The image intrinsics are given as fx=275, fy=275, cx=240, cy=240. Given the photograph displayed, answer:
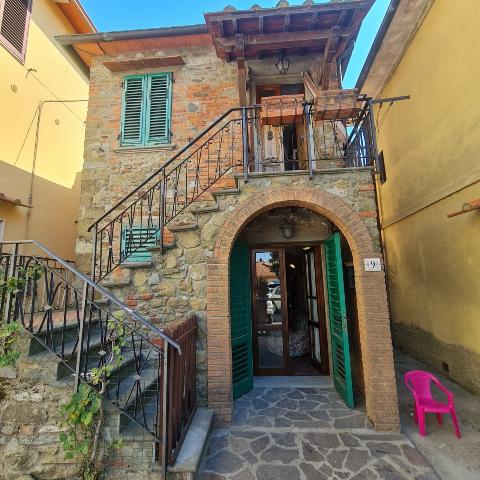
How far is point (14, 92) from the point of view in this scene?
6.30m

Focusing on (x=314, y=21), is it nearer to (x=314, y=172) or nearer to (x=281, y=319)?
(x=314, y=172)

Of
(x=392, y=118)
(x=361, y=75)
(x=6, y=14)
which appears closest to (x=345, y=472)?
(x=392, y=118)

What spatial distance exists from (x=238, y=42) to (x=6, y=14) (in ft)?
17.9

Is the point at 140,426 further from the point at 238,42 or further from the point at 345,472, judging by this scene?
the point at 238,42

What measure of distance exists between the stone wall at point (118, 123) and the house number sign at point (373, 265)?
14.4ft

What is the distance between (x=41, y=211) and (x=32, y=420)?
18.0 ft

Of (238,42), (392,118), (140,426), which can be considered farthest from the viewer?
(392,118)

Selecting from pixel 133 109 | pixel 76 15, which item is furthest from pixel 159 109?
pixel 76 15

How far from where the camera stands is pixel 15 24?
21.0 feet

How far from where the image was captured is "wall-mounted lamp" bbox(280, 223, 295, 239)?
17.9 feet

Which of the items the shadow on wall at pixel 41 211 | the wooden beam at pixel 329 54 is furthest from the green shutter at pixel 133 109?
the wooden beam at pixel 329 54

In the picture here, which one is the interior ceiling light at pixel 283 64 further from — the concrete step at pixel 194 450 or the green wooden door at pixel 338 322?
the concrete step at pixel 194 450

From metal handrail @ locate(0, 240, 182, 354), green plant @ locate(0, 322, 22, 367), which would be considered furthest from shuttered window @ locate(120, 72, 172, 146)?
green plant @ locate(0, 322, 22, 367)

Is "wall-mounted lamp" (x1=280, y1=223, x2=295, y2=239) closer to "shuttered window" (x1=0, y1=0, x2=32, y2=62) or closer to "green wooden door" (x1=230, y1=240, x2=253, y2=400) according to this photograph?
"green wooden door" (x1=230, y1=240, x2=253, y2=400)
